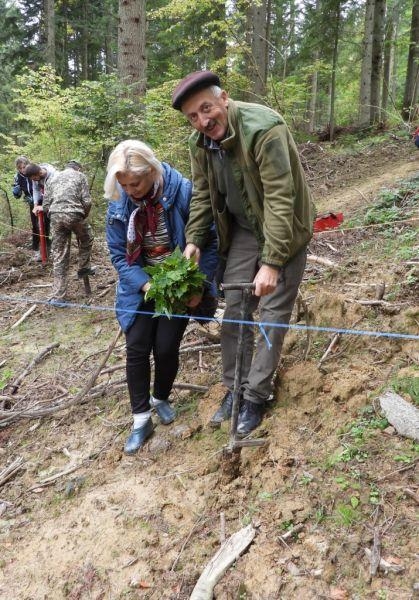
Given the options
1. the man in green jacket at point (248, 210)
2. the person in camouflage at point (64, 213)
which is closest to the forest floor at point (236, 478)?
the man in green jacket at point (248, 210)

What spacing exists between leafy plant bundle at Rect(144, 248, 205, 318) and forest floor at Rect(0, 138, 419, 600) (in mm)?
1032

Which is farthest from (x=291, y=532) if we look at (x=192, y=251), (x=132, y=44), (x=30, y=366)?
(x=132, y=44)

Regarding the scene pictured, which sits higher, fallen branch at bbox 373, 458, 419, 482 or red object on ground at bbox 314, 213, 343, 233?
red object on ground at bbox 314, 213, 343, 233

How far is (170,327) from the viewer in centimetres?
345

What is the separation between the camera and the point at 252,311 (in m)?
3.23

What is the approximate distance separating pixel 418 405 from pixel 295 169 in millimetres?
1697

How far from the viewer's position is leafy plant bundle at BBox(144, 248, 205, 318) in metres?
3.16

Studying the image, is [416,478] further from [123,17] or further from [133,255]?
[123,17]

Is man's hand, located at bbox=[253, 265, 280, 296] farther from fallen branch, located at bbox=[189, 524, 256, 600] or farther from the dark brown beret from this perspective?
fallen branch, located at bbox=[189, 524, 256, 600]

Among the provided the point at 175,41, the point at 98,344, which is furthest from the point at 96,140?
the point at 175,41

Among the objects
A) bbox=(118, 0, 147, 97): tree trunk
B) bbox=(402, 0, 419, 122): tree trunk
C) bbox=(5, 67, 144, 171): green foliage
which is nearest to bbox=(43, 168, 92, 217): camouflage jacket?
bbox=(5, 67, 144, 171): green foliage

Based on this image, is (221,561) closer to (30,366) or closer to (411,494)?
(411,494)

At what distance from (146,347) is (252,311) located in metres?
0.86

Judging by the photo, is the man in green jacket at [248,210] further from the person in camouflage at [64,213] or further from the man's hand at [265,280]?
the person in camouflage at [64,213]
